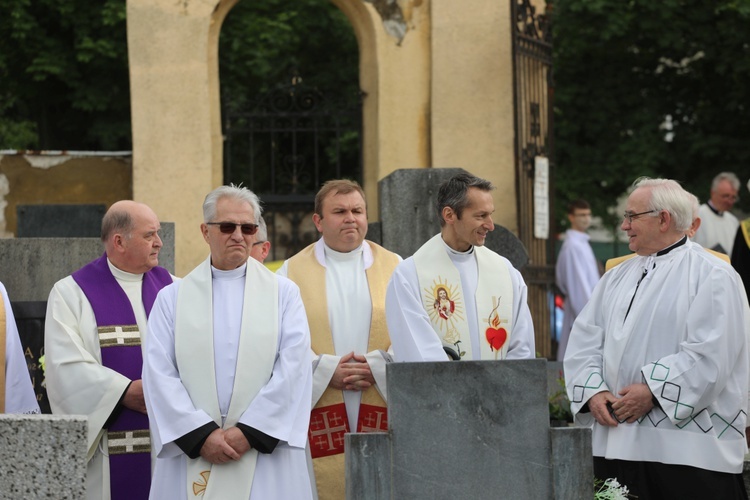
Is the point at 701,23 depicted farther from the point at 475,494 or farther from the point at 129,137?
the point at 475,494

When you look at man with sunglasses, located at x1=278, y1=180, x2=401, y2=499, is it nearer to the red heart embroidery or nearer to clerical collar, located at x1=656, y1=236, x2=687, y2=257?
the red heart embroidery

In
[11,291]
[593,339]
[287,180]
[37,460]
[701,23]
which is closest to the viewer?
[37,460]

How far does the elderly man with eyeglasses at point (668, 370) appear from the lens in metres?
6.40

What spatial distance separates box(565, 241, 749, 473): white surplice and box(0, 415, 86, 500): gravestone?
2.79 metres

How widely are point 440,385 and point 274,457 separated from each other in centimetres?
107

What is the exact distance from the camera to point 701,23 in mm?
17953

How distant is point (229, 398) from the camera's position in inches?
248

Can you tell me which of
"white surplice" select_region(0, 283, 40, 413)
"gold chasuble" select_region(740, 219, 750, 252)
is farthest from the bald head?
"gold chasuble" select_region(740, 219, 750, 252)

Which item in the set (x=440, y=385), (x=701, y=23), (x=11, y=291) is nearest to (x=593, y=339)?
(x=440, y=385)

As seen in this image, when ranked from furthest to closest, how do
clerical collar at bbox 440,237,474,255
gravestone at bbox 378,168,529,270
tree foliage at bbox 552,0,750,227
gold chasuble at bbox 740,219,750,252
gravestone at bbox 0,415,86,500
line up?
tree foliage at bbox 552,0,750,227
gold chasuble at bbox 740,219,750,252
gravestone at bbox 378,168,529,270
clerical collar at bbox 440,237,474,255
gravestone at bbox 0,415,86,500

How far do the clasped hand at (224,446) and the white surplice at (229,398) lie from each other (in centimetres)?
7

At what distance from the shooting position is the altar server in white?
22.0ft

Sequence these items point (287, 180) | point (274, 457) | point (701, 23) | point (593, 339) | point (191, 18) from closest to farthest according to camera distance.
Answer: point (274, 457) → point (593, 339) → point (191, 18) → point (287, 180) → point (701, 23)

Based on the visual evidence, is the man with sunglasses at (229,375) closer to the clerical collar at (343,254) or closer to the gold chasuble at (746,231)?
the clerical collar at (343,254)
